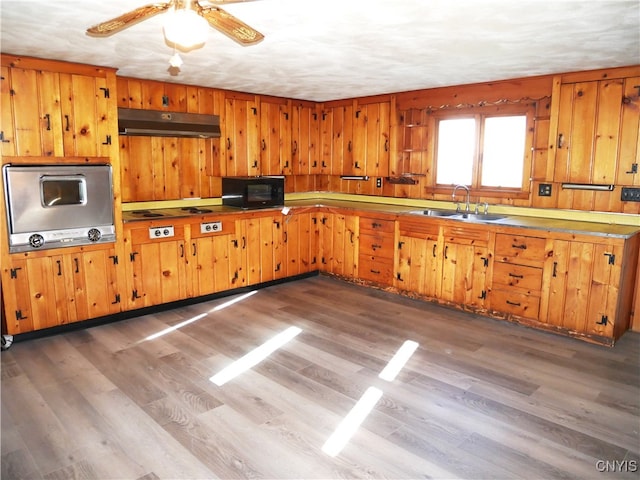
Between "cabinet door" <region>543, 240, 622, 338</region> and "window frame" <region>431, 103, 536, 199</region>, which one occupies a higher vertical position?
"window frame" <region>431, 103, 536, 199</region>

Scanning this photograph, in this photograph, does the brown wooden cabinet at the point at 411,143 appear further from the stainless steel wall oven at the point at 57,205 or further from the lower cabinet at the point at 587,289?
the stainless steel wall oven at the point at 57,205

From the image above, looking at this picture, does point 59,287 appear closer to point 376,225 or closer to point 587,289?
point 376,225

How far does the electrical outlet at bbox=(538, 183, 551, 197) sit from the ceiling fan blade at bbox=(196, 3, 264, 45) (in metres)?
3.44

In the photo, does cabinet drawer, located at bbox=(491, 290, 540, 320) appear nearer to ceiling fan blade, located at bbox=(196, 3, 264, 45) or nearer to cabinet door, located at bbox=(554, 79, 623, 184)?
cabinet door, located at bbox=(554, 79, 623, 184)

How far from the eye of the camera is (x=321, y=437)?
2.54 m

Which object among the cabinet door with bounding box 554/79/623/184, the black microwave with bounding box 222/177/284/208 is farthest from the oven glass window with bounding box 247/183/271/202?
the cabinet door with bounding box 554/79/623/184

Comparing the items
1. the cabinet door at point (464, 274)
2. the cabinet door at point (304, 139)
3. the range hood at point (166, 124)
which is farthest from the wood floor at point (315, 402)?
the cabinet door at point (304, 139)

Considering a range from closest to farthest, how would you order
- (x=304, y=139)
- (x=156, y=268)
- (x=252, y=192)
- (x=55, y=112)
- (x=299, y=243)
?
(x=55, y=112)
(x=156, y=268)
(x=252, y=192)
(x=299, y=243)
(x=304, y=139)

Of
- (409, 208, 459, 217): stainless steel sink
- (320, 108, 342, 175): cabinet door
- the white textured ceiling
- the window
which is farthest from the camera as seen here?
(320, 108, 342, 175): cabinet door

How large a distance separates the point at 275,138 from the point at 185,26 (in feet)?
13.0

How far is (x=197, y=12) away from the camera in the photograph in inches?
85.6

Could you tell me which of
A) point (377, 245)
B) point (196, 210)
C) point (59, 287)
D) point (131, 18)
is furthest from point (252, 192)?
point (131, 18)

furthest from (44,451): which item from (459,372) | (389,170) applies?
(389,170)

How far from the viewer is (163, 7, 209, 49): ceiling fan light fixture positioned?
1993mm
